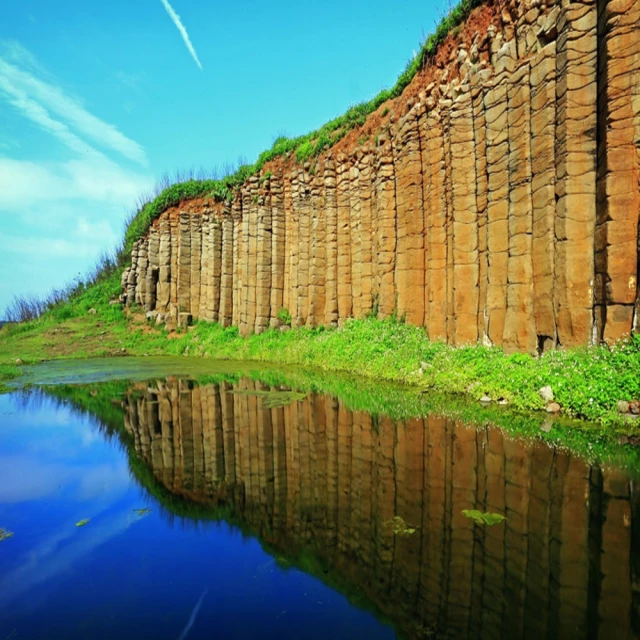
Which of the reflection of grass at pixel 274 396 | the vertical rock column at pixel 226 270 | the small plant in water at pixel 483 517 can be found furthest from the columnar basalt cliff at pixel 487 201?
the small plant in water at pixel 483 517

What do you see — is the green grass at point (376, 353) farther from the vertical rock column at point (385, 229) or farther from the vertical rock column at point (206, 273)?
the vertical rock column at point (385, 229)

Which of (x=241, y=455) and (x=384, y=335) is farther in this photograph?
(x=384, y=335)

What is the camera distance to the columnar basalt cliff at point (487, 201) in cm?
919

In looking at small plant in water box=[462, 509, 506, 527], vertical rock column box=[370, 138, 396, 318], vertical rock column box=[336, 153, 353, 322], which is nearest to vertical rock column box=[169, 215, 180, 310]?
vertical rock column box=[336, 153, 353, 322]

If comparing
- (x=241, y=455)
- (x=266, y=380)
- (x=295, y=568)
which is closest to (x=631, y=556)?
(x=295, y=568)

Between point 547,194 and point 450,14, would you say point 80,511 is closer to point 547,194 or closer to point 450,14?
point 547,194

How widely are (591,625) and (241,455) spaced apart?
504cm

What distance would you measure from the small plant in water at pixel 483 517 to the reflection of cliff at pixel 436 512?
0.09m

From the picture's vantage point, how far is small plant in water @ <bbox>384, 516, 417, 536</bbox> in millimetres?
4469

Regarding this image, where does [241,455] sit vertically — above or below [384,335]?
below

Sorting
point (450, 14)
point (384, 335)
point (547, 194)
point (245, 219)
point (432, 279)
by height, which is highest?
point (450, 14)

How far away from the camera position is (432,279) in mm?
14984

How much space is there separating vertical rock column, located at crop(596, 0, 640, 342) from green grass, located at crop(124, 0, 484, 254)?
721 cm

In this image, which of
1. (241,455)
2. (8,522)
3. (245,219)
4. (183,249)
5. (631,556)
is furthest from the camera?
(183,249)
